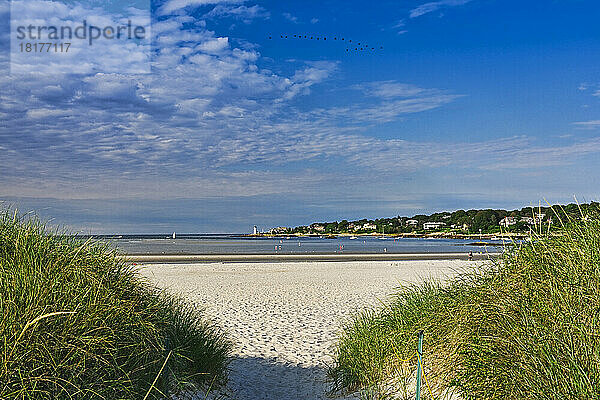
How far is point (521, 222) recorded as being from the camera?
23.2ft

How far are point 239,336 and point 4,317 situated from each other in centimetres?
684

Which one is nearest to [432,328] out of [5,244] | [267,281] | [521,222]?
[521,222]

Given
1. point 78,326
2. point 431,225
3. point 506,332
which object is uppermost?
point 431,225

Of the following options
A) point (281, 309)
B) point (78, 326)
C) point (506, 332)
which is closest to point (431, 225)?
point (281, 309)

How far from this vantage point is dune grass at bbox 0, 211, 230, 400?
3.86 metres

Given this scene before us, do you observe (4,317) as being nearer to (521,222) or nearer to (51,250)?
(51,250)

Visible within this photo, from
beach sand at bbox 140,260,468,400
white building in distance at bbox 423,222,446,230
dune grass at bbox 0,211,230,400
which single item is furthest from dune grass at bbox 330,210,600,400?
white building in distance at bbox 423,222,446,230

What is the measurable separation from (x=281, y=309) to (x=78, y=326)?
33.9 feet

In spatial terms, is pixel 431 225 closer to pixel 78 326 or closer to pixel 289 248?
pixel 289 248

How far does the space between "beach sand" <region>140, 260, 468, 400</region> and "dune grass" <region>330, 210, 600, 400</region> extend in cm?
72

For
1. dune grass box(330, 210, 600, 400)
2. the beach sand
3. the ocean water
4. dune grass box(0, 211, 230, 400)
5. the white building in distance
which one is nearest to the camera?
dune grass box(0, 211, 230, 400)

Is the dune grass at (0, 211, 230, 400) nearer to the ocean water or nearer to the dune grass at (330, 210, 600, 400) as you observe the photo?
the dune grass at (330, 210, 600, 400)

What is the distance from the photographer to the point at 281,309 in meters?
14.3

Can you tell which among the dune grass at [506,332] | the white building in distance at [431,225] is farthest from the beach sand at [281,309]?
the white building in distance at [431,225]
